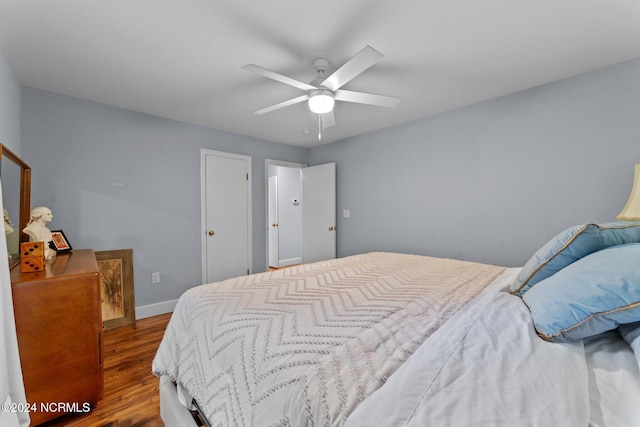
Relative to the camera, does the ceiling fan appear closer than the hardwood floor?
No

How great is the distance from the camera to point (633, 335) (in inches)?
26.9

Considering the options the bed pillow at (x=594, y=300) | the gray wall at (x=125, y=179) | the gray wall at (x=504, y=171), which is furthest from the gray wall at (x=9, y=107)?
the gray wall at (x=504, y=171)

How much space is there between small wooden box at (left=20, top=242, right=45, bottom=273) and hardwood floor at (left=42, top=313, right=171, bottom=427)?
889 millimetres

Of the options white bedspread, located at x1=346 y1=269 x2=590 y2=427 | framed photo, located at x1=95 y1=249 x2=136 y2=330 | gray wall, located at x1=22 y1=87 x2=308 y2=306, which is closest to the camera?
white bedspread, located at x1=346 y1=269 x2=590 y2=427

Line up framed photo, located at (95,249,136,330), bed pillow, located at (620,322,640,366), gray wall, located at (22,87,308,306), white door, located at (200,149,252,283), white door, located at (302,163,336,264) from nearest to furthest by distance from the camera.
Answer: bed pillow, located at (620,322,640,366) → gray wall, located at (22,87,308,306) → framed photo, located at (95,249,136,330) → white door, located at (200,149,252,283) → white door, located at (302,163,336,264)

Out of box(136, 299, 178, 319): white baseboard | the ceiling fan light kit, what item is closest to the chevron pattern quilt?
the ceiling fan light kit

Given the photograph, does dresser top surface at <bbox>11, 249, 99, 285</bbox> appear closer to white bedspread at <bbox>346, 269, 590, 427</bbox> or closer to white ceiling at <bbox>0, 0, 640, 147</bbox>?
white ceiling at <bbox>0, 0, 640, 147</bbox>

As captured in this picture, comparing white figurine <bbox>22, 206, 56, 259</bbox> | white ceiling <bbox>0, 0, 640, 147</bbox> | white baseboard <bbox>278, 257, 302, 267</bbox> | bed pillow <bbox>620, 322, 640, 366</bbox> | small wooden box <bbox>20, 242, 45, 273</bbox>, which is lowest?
white baseboard <bbox>278, 257, 302, 267</bbox>

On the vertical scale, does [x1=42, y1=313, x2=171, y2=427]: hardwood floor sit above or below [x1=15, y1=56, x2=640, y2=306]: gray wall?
below

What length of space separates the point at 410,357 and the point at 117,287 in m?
3.24

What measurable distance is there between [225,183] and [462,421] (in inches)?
141

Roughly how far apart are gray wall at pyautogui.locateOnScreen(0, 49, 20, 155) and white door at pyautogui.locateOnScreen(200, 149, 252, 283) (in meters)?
1.58

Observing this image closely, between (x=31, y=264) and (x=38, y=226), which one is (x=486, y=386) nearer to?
(x=31, y=264)

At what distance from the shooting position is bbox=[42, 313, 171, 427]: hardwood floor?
4.94 feet
